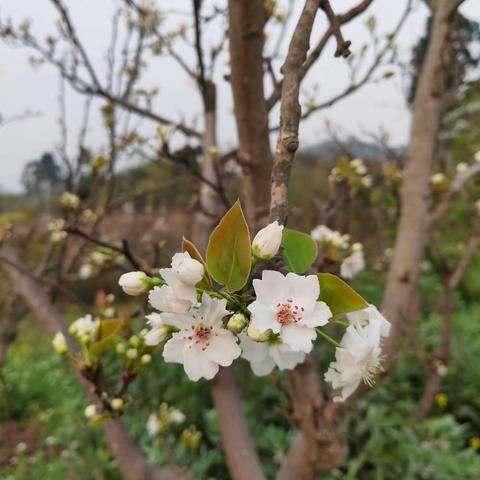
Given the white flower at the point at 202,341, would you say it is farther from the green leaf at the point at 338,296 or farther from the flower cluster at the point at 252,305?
the green leaf at the point at 338,296

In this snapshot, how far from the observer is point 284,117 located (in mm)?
590

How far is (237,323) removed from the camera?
1.73 ft

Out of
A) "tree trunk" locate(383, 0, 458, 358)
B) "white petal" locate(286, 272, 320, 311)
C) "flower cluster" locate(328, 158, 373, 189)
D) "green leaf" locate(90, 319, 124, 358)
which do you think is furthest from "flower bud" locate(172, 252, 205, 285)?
"flower cluster" locate(328, 158, 373, 189)

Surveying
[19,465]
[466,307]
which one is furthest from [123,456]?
[466,307]

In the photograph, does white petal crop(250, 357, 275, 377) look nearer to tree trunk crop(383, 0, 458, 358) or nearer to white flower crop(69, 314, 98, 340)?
white flower crop(69, 314, 98, 340)

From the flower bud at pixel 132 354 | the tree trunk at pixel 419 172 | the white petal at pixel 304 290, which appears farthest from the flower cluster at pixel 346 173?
the white petal at pixel 304 290

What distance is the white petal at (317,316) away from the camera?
1.72 feet

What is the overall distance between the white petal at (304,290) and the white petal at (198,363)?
5.5 inches

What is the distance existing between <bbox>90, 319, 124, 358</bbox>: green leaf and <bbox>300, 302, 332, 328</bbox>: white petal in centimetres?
49

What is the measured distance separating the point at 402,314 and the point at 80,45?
1.67 m

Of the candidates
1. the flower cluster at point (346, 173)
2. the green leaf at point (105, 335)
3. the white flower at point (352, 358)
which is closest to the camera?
the white flower at point (352, 358)

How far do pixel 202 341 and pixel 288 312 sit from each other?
120 mm

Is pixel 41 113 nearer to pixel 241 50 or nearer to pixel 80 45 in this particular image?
pixel 80 45

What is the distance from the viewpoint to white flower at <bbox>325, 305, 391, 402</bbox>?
1.98ft
